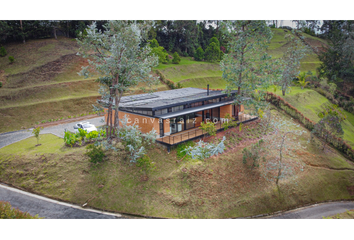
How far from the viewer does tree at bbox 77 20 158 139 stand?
1542 centimetres

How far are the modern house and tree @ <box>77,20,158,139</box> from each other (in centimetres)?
268

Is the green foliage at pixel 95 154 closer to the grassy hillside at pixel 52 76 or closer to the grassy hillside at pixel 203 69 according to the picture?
the grassy hillside at pixel 52 76

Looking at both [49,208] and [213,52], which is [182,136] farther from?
[213,52]

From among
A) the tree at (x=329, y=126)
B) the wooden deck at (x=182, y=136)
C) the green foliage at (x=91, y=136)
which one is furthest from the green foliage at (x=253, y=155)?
the green foliage at (x=91, y=136)

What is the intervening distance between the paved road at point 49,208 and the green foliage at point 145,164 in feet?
11.3

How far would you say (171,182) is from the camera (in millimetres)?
15570

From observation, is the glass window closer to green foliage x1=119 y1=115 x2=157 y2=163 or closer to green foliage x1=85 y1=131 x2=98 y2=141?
green foliage x1=119 y1=115 x2=157 y2=163

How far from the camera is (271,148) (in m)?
19.8

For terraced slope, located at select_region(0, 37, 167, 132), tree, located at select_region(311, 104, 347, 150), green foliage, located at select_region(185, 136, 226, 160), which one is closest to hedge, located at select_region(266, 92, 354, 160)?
tree, located at select_region(311, 104, 347, 150)

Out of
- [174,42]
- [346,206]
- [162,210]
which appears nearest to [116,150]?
[162,210]

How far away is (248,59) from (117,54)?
1330cm

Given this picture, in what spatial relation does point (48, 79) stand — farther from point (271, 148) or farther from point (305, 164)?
point (305, 164)

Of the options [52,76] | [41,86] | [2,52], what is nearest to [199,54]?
[52,76]

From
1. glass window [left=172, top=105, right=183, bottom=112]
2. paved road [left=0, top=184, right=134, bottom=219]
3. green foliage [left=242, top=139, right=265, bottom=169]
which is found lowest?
paved road [left=0, top=184, right=134, bottom=219]
